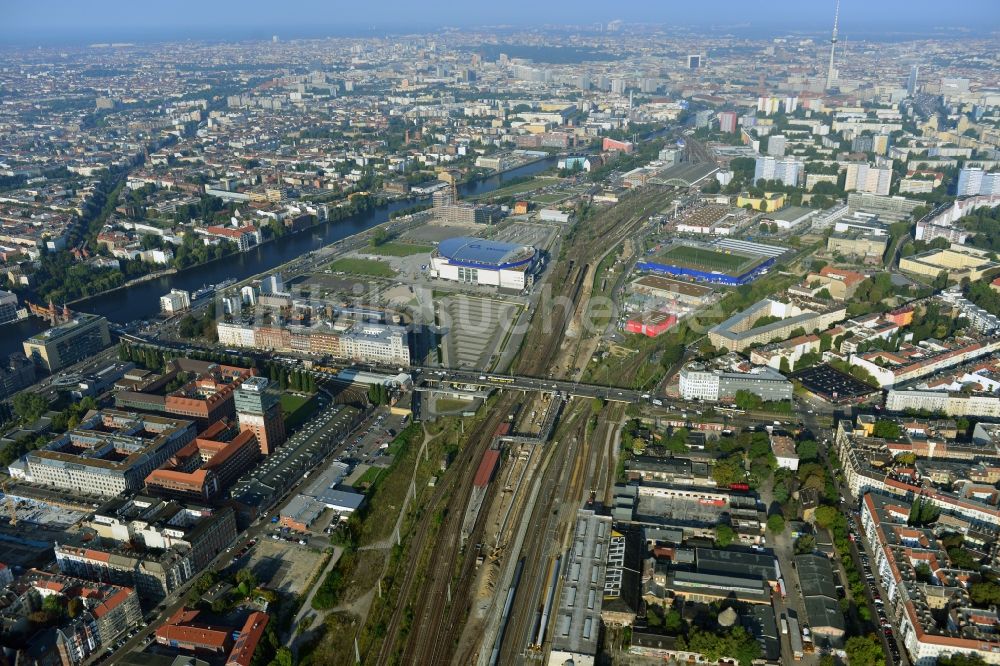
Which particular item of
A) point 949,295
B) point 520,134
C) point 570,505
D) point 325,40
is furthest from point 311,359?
point 325,40

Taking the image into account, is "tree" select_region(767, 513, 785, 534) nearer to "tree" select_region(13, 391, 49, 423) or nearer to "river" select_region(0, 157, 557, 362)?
"tree" select_region(13, 391, 49, 423)

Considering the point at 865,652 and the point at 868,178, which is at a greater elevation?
the point at 868,178

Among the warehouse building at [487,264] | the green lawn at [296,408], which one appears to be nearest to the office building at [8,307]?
the green lawn at [296,408]

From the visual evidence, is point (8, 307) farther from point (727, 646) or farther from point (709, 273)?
point (727, 646)

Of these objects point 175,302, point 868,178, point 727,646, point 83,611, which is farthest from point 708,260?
point 83,611

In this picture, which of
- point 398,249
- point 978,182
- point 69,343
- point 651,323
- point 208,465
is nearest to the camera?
point 208,465

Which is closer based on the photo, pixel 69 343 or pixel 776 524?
pixel 776 524

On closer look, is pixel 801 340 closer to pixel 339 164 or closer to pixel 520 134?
pixel 339 164
